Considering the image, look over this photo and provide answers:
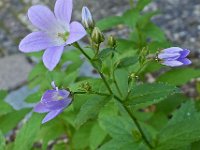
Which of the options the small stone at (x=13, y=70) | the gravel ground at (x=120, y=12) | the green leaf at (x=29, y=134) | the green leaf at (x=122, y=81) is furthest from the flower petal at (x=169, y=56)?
the small stone at (x=13, y=70)

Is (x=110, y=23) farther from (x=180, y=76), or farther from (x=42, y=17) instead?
(x=42, y=17)

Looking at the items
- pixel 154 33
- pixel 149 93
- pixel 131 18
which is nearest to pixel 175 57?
pixel 149 93

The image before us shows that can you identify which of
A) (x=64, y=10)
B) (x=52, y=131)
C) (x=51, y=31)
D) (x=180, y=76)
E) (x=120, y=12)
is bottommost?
(x=120, y=12)

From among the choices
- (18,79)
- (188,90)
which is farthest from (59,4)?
(18,79)

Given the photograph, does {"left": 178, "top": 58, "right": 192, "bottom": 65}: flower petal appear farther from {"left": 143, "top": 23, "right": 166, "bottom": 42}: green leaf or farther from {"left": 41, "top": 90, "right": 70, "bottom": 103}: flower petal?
{"left": 143, "top": 23, "right": 166, "bottom": 42}: green leaf

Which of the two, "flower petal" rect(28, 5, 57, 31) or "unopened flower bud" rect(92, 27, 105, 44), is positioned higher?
"flower petal" rect(28, 5, 57, 31)

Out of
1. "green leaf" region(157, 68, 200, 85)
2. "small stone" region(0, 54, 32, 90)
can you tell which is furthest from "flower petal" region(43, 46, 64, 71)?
"small stone" region(0, 54, 32, 90)
